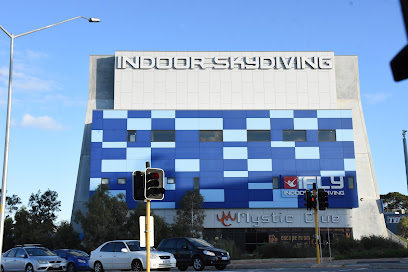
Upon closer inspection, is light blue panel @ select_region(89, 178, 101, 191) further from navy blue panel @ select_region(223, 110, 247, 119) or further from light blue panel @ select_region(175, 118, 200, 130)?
navy blue panel @ select_region(223, 110, 247, 119)

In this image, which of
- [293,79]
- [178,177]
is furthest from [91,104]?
[293,79]

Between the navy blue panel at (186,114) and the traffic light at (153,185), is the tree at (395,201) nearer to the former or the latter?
the navy blue panel at (186,114)

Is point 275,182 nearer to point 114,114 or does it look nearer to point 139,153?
point 139,153

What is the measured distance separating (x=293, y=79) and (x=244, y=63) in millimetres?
5616

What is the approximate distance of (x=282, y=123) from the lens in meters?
54.1

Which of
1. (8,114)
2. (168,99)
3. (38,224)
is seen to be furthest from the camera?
(168,99)

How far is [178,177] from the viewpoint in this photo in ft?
172

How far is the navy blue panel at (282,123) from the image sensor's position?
5394cm

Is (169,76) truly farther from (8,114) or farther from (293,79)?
(8,114)

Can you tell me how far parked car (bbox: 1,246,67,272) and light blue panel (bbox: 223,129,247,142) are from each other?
2940cm

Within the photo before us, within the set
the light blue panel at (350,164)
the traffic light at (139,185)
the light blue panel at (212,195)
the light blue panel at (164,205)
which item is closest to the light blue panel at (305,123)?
the light blue panel at (350,164)

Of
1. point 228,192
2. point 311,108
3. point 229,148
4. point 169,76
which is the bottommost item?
point 228,192

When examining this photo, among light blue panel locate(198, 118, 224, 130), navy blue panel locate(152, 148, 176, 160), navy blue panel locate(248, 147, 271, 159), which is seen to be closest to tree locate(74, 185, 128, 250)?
navy blue panel locate(152, 148, 176, 160)

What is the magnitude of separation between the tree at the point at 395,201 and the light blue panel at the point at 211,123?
71689 mm
